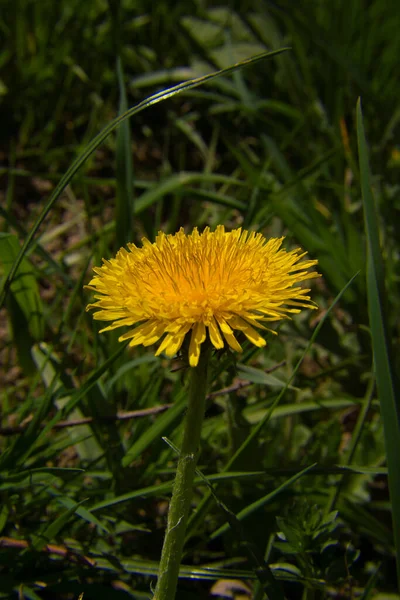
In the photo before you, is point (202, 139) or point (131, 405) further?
point (202, 139)

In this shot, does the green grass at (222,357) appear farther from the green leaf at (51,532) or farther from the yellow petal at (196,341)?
the yellow petal at (196,341)

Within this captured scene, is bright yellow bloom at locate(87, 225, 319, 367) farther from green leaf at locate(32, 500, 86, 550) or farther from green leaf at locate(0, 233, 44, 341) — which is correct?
green leaf at locate(0, 233, 44, 341)

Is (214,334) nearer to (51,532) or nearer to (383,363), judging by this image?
(383,363)

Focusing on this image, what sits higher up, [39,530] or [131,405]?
[131,405]

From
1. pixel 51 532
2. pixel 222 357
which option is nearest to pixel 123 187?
pixel 222 357

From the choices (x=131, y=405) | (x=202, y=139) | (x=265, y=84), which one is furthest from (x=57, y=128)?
(x=131, y=405)

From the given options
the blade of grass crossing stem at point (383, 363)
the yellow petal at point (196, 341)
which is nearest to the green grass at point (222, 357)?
the blade of grass crossing stem at point (383, 363)

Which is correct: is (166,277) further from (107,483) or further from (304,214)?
(304,214)
